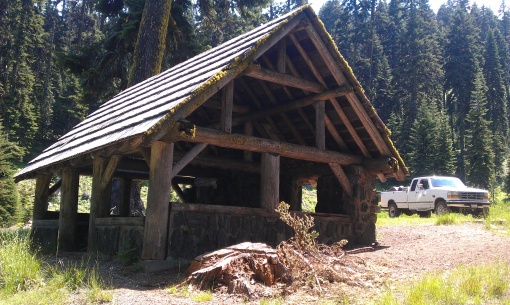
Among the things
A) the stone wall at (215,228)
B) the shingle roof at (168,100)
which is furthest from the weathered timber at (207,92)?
the stone wall at (215,228)

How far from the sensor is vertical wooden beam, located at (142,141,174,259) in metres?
7.73

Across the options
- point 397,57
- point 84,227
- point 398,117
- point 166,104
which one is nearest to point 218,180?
point 84,227

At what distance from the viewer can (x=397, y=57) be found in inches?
2493

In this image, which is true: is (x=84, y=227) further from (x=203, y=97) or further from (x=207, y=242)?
(x=203, y=97)

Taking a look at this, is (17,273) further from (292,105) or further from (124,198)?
(124,198)

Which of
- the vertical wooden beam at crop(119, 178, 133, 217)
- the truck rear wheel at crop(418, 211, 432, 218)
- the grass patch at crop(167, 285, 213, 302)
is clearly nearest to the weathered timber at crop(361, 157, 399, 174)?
the grass patch at crop(167, 285, 213, 302)

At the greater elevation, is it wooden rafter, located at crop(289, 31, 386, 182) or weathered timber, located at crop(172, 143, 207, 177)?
wooden rafter, located at crop(289, 31, 386, 182)

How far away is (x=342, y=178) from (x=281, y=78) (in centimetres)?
305

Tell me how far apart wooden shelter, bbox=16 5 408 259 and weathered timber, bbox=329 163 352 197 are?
0.03m

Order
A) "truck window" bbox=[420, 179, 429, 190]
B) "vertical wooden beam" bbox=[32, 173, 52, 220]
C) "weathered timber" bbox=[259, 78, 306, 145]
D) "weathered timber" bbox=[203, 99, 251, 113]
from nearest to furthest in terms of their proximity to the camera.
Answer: "weathered timber" bbox=[203, 99, 251, 113] → "weathered timber" bbox=[259, 78, 306, 145] → "vertical wooden beam" bbox=[32, 173, 52, 220] → "truck window" bbox=[420, 179, 429, 190]

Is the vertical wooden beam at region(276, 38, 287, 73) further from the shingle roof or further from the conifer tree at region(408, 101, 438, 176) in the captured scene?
the conifer tree at region(408, 101, 438, 176)

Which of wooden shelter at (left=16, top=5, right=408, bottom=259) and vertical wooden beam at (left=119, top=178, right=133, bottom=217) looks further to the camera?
vertical wooden beam at (left=119, top=178, right=133, bottom=217)

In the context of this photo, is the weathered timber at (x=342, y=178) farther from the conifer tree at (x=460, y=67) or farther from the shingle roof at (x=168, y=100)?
the conifer tree at (x=460, y=67)

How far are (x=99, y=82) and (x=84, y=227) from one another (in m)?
7.44
